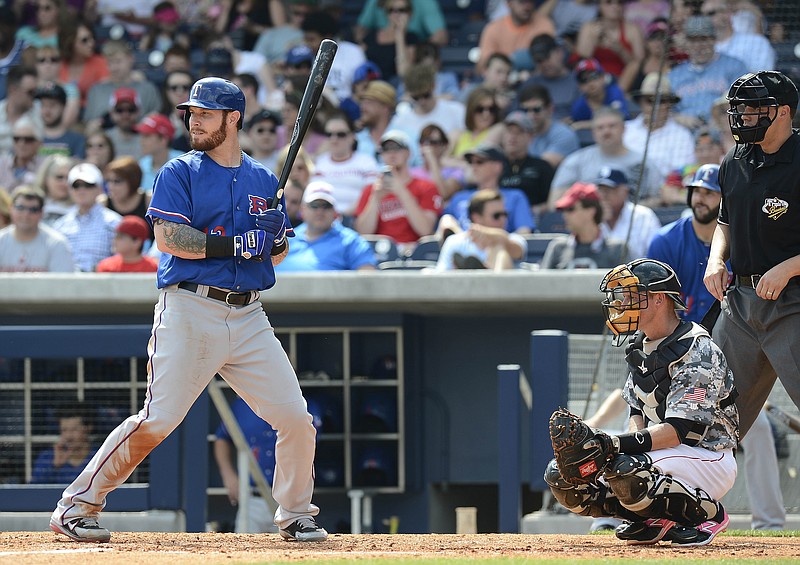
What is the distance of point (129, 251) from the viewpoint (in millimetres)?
9047

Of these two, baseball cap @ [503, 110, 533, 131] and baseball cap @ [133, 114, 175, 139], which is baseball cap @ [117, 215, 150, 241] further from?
baseball cap @ [503, 110, 533, 131]

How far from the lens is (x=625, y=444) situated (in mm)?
4859

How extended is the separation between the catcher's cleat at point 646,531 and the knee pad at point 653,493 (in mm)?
69

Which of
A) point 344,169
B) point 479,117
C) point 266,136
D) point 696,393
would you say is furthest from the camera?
point 479,117

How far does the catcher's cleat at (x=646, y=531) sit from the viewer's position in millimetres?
5047

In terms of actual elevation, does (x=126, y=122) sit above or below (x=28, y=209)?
above

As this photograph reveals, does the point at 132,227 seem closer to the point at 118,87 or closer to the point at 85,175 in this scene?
the point at 85,175

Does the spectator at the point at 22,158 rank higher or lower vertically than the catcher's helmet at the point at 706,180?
higher

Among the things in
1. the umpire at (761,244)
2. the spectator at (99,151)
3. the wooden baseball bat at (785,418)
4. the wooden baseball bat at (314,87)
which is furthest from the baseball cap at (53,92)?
the umpire at (761,244)

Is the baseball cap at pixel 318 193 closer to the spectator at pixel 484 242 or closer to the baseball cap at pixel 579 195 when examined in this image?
the spectator at pixel 484 242

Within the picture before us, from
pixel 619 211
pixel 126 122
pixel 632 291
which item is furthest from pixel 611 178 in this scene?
pixel 126 122

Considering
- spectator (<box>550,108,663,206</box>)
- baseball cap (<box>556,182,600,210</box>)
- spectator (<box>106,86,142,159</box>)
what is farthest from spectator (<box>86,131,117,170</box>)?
baseball cap (<box>556,182,600,210</box>)

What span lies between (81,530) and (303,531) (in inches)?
34.3

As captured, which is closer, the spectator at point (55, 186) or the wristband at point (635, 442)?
the wristband at point (635, 442)
